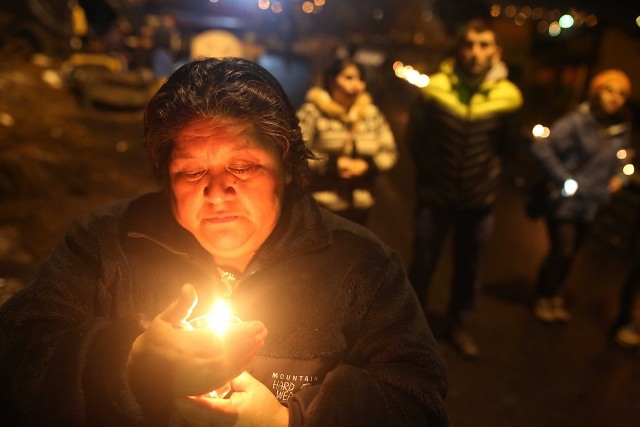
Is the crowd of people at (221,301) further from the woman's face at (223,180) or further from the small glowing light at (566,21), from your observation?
the small glowing light at (566,21)

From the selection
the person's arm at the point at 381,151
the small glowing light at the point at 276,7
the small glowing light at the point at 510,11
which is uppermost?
the small glowing light at the point at 276,7

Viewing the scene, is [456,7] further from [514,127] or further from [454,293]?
[454,293]

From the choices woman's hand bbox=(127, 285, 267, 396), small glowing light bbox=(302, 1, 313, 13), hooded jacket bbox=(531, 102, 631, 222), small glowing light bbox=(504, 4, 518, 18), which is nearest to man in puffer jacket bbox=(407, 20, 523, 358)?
hooded jacket bbox=(531, 102, 631, 222)

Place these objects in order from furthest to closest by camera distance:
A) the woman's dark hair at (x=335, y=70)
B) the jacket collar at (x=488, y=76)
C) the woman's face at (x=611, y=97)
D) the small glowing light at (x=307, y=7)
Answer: the small glowing light at (x=307, y=7) < the woman's face at (x=611, y=97) < the woman's dark hair at (x=335, y=70) < the jacket collar at (x=488, y=76)

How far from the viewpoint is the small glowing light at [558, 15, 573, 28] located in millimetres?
12055

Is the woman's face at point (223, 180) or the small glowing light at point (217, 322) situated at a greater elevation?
the woman's face at point (223, 180)

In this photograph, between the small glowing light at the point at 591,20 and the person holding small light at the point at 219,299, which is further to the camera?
the small glowing light at the point at 591,20

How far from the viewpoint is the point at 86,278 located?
5.42ft

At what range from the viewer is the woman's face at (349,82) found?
4117 mm

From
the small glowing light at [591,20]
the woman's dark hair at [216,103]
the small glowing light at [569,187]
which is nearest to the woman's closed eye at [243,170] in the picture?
the woman's dark hair at [216,103]

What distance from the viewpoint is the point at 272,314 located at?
165cm

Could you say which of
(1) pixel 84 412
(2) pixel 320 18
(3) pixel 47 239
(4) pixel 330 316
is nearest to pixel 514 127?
(4) pixel 330 316

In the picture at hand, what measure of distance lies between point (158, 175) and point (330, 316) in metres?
0.72

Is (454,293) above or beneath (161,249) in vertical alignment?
beneath
